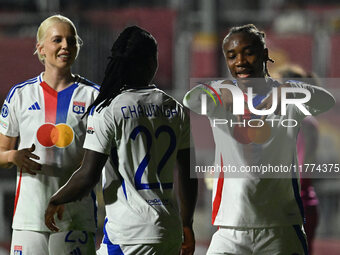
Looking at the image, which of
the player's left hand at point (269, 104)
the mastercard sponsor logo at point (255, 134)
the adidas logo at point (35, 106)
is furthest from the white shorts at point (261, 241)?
the adidas logo at point (35, 106)

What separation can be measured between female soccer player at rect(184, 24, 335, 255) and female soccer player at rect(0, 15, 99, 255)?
82 cm

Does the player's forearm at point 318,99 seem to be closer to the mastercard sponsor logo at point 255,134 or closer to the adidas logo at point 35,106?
the mastercard sponsor logo at point 255,134

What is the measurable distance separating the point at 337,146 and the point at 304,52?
189cm

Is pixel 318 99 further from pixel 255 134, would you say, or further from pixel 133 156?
pixel 133 156

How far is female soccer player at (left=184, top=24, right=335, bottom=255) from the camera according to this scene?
4.66m

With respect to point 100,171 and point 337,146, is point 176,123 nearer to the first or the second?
point 100,171

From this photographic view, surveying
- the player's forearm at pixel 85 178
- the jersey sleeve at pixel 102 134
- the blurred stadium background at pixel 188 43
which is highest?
the blurred stadium background at pixel 188 43

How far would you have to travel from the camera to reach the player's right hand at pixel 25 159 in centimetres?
500

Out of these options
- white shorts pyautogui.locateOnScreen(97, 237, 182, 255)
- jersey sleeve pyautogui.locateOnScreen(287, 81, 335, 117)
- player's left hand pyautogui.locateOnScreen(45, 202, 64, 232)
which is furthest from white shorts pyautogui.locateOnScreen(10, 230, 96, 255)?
jersey sleeve pyautogui.locateOnScreen(287, 81, 335, 117)

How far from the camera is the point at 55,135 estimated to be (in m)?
5.10

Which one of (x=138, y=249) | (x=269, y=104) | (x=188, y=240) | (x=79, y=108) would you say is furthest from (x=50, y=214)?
(x=269, y=104)

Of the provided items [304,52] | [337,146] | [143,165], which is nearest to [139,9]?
[304,52]

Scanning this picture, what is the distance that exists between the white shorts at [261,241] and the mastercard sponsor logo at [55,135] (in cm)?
112

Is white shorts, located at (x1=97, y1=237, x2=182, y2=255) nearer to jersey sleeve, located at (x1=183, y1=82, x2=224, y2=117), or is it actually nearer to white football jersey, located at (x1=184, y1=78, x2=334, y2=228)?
white football jersey, located at (x1=184, y1=78, x2=334, y2=228)
